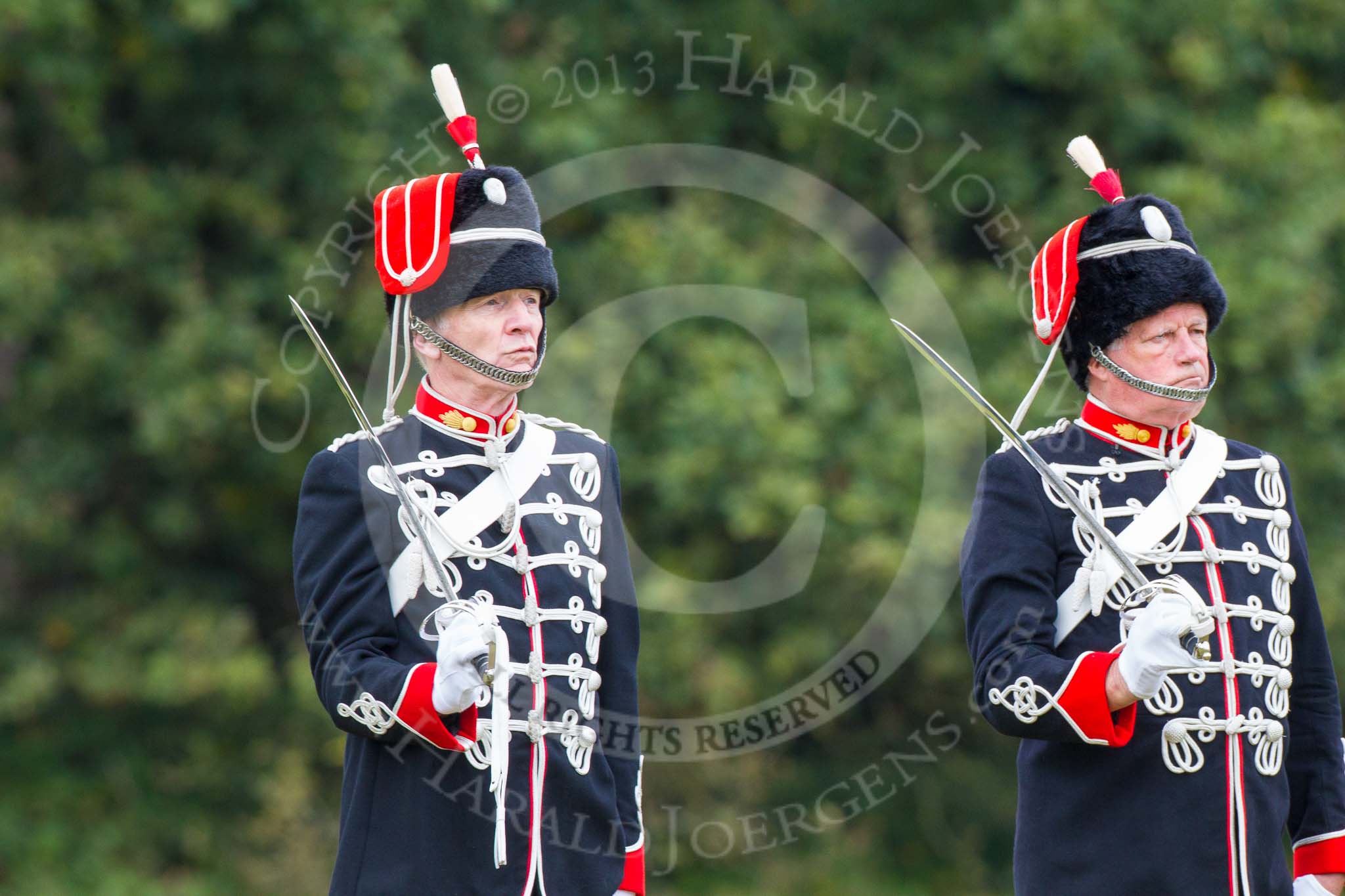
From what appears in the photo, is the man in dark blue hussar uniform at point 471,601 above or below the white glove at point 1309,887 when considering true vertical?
above

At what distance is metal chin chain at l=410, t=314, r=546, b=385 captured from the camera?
315 cm

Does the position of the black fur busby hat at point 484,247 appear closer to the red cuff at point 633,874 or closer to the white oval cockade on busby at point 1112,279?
the white oval cockade on busby at point 1112,279

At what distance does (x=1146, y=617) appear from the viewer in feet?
9.48

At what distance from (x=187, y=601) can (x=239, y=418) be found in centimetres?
93

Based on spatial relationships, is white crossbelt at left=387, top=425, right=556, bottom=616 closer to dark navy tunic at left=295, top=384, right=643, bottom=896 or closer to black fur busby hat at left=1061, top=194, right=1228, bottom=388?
dark navy tunic at left=295, top=384, right=643, bottom=896

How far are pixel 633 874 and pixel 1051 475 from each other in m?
1.05

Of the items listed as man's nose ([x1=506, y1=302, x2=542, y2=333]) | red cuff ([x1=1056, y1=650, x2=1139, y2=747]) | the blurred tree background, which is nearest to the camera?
red cuff ([x1=1056, y1=650, x2=1139, y2=747])

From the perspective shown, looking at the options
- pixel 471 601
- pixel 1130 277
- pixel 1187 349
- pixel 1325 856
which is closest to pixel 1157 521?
pixel 1187 349

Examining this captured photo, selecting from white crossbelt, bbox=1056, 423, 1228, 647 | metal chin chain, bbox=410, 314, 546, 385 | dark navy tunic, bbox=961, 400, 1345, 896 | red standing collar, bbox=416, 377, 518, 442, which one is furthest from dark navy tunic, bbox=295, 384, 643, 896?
white crossbelt, bbox=1056, 423, 1228, 647

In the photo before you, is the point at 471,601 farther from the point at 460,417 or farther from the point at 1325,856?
the point at 1325,856

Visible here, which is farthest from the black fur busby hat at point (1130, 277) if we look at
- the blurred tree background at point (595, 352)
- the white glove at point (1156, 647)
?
the blurred tree background at point (595, 352)

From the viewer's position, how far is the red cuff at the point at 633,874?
3162 mm

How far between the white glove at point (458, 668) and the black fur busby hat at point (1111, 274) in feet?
4.03

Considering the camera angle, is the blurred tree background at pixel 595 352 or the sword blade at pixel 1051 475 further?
the blurred tree background at pixel 595 352
